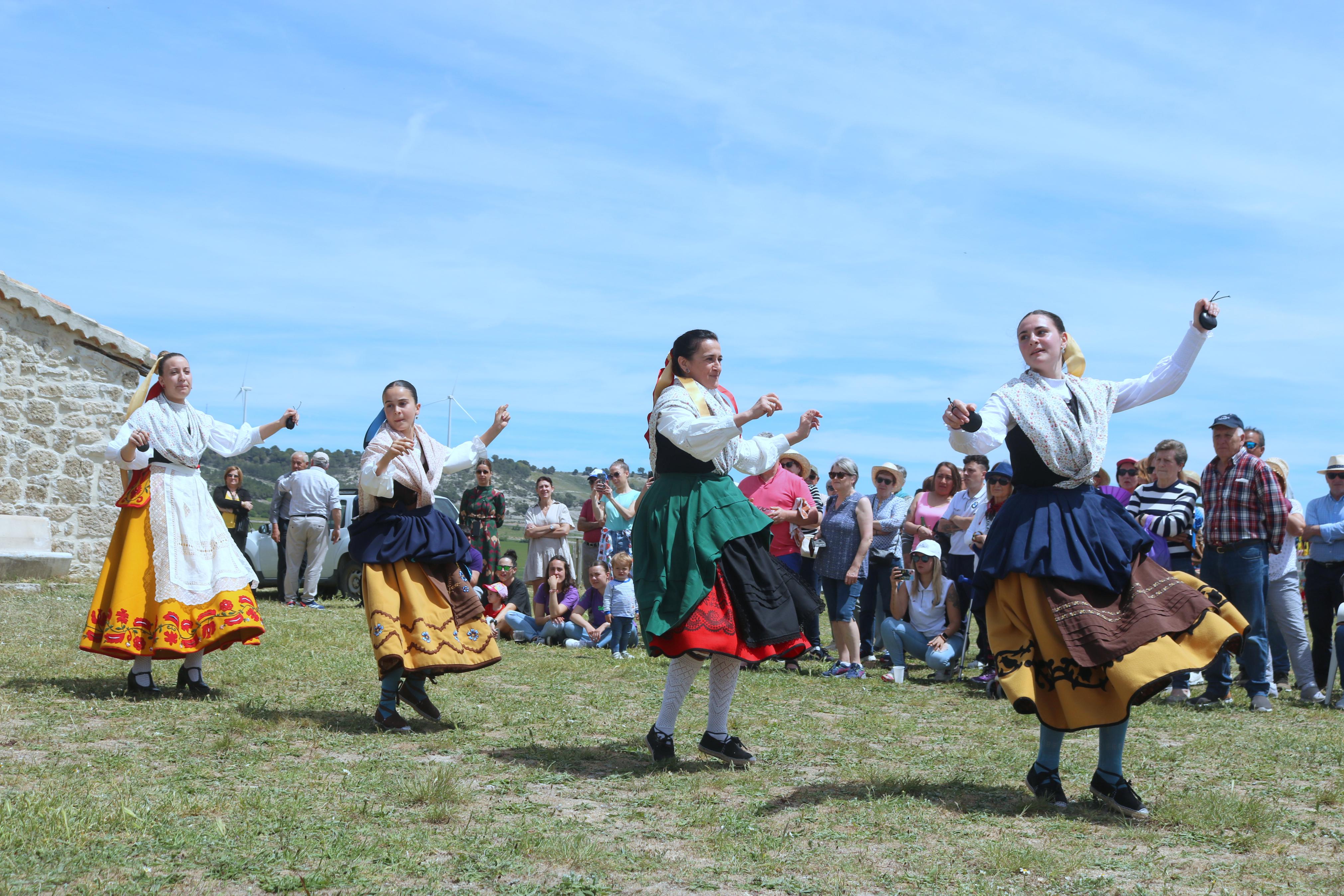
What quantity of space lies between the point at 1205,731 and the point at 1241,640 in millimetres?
2548

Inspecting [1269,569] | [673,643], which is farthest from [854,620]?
[673,643]

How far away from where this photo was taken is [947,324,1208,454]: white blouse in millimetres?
4602

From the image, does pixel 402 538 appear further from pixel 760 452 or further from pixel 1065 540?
pixel 1065 540

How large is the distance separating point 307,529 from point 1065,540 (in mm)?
11191

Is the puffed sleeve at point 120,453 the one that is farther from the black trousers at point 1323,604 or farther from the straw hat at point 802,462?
the black trousers at point 1323,604

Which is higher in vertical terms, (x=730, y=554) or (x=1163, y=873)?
(x=730, y=554)

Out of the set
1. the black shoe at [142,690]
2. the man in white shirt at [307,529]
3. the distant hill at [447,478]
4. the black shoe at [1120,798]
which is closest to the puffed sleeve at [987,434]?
the black shoe at [1120,798]

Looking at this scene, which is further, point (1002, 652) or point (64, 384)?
point (64, 384)

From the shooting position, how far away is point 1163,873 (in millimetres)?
3709

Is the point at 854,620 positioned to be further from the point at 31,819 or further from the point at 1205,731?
the point at 31,819

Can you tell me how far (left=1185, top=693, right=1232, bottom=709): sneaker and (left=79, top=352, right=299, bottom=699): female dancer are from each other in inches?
242

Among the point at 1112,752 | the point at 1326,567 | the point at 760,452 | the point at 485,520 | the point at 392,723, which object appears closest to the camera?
the point at 1112,752

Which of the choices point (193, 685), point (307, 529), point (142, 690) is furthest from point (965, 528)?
point (307, 529)

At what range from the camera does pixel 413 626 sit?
239 inches
